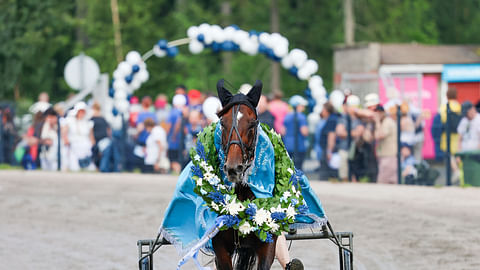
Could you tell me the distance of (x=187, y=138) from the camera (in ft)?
65.1

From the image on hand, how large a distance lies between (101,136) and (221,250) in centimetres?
1412

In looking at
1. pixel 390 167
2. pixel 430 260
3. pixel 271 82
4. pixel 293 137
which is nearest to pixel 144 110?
pixel 293 137

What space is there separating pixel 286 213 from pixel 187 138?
41.9 feet

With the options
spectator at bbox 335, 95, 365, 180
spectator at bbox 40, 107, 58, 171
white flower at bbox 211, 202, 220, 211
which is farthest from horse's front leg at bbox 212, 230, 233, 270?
spectator at bbox 40, 107, 58, 171

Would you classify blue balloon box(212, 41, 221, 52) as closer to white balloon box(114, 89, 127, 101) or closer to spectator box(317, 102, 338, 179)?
white balloon box(114, 89, 127, 101)

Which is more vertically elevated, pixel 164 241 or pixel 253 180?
pixel 253 180

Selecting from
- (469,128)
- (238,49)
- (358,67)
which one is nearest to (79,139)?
(238,49)

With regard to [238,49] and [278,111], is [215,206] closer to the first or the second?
[278,111]

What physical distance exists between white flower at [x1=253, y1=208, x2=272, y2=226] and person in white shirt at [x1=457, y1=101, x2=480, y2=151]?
401 inches

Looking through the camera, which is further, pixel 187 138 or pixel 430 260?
pixel 187 138

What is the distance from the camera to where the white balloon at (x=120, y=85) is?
23719 mm

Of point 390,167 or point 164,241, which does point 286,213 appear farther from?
point 390,167

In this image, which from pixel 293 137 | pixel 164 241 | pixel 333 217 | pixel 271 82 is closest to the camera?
pixel 164 241

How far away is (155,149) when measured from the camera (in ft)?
66.4
